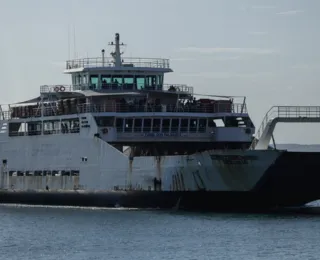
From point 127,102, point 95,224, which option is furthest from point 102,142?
point 95,224

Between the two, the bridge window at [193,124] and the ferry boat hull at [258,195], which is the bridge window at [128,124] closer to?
the bridge window at [193,124]

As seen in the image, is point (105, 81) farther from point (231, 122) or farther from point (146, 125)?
point (231, 122)

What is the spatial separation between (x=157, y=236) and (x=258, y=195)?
8.69m

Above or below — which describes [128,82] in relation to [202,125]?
above

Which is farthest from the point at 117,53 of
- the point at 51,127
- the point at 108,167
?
the point at 108,167

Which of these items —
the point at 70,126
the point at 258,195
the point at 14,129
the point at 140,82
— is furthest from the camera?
the point at 14,129

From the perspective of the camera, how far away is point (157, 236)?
5116 centimetres

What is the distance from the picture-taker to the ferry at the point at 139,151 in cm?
5828

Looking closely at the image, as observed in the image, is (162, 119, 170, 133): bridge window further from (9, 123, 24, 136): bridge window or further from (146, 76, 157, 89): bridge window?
(9, 123, 24, 136): bridge window

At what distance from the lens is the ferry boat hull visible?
57.4 metres

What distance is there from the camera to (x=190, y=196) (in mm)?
59406

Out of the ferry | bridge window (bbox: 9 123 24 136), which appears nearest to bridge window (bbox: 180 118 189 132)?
the ferry

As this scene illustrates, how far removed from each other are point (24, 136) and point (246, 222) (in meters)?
17.4

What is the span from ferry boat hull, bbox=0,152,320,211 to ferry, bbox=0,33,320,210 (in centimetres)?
4
